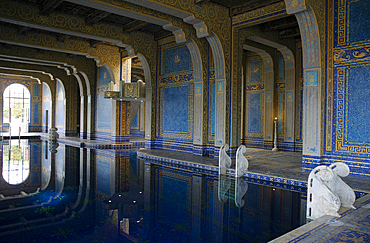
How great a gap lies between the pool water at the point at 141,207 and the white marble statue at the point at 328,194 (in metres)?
0.24

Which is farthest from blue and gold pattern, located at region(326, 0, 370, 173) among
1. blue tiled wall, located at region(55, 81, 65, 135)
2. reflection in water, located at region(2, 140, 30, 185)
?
blue tiled wall, located at region(55, 81, 65, 135)

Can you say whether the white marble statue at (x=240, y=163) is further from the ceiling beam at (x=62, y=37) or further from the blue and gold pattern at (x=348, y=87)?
the ceiling beam at (x=62, y=37)

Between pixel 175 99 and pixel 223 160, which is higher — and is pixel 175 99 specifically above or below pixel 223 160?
above

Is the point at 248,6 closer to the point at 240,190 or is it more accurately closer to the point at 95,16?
the point at 95,16

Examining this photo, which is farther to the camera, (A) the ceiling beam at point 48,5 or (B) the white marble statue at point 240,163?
(A) the ceiling beam at point 48,5

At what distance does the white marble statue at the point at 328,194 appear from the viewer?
351 centimetres

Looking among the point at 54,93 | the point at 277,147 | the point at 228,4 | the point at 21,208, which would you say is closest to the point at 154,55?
the point at 228,4

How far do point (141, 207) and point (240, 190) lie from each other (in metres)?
1.88

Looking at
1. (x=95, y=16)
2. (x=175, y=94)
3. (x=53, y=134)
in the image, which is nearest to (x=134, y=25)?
(x=95, y=16)

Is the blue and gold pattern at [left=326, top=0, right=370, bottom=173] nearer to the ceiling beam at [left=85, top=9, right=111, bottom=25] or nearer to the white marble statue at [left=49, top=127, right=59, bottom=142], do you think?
the ceiling beam at [left=85, top=9, right=111, bottom=25]

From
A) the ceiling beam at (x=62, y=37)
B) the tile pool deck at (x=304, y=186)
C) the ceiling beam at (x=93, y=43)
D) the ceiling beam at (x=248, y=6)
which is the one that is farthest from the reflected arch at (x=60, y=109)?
the ceiling beam at (x=248, y=6)

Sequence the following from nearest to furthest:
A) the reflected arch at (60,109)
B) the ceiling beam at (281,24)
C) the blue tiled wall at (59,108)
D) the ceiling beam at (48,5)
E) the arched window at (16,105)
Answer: the ceiling beam at (48,5), the ceiling beam at (281,24), the reflected arch at (60,109), the blue tiled wall at (59,108), the arched window at (16,105)

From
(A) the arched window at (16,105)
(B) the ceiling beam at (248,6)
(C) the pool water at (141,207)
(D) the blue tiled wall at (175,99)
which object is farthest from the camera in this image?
(A) the arched window at (16,105)

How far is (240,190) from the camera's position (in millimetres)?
5023
